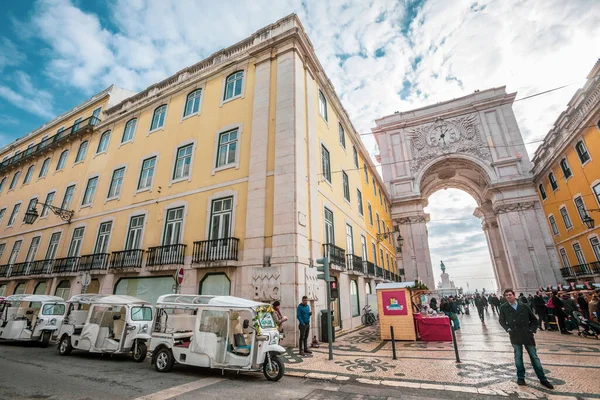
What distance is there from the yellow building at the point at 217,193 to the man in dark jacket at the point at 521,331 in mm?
6108

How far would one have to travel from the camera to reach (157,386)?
5.64 m

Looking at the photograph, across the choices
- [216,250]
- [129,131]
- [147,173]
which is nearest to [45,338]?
[216,250]

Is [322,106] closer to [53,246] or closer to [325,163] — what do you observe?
[325,163]

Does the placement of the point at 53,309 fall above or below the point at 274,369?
above

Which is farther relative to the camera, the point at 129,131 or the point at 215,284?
the point at 129,131

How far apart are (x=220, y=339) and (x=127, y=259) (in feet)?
32.4

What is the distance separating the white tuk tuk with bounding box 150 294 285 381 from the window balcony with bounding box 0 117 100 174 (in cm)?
2025

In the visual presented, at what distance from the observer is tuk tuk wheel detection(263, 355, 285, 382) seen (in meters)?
6.06

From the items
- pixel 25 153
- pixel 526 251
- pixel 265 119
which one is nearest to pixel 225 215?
pixel 265 119

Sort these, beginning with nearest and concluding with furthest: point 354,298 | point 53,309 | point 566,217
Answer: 1. point 53,309
2. point 354,298
3. point 566,217

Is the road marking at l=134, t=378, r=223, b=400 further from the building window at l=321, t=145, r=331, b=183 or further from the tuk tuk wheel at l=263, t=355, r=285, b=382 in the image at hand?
the building window at l=321, t=145, r=331, b=183

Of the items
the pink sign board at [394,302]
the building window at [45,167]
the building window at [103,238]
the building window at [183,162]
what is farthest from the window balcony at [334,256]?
the building window at [45,167]

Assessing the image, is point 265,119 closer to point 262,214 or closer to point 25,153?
point 262,214

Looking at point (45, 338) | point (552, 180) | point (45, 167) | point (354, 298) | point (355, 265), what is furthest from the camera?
point (552, 180)
